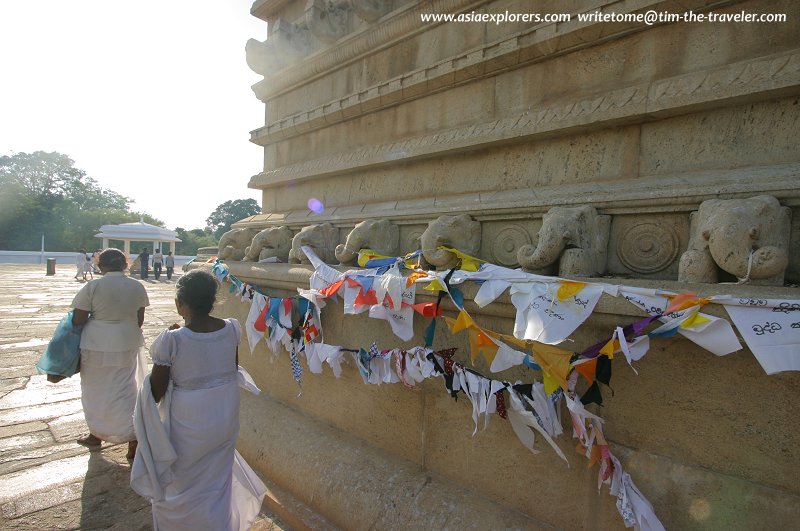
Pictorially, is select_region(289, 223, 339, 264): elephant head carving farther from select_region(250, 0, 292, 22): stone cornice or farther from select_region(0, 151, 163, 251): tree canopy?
select_region(0, 151, 163, 251): tree canopy

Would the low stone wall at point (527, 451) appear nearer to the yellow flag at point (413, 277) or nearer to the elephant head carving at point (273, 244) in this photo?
the yellow flag at point (413, 277)

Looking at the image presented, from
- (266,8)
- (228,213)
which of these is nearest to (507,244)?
(266,8)

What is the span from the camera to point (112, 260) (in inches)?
135

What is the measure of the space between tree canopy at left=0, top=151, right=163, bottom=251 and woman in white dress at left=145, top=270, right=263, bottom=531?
46.3 meters

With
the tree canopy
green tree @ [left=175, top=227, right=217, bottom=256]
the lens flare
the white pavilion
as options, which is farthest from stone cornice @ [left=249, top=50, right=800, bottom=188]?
green tree @ [left=175, top=227, right=217, bottom=256]

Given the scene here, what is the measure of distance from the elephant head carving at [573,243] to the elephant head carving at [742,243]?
43 cm

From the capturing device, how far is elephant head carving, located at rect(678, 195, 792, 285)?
1.85 meters

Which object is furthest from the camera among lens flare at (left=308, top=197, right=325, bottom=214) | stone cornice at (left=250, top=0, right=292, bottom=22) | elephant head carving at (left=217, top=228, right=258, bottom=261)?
stone cornice at (left=250, top=0, right=292, bottom=22)

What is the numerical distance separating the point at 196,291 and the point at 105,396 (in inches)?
81.3

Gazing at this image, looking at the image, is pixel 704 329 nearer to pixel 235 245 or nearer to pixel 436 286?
pixel 436 286

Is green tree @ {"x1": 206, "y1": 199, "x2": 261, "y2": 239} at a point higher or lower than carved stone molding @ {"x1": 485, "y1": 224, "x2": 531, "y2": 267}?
higher

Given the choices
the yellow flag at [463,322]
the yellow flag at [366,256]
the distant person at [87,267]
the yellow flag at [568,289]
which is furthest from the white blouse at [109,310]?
the distant person at [87,267]

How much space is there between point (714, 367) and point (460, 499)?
144 centimetres

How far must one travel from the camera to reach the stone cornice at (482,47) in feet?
8.88
